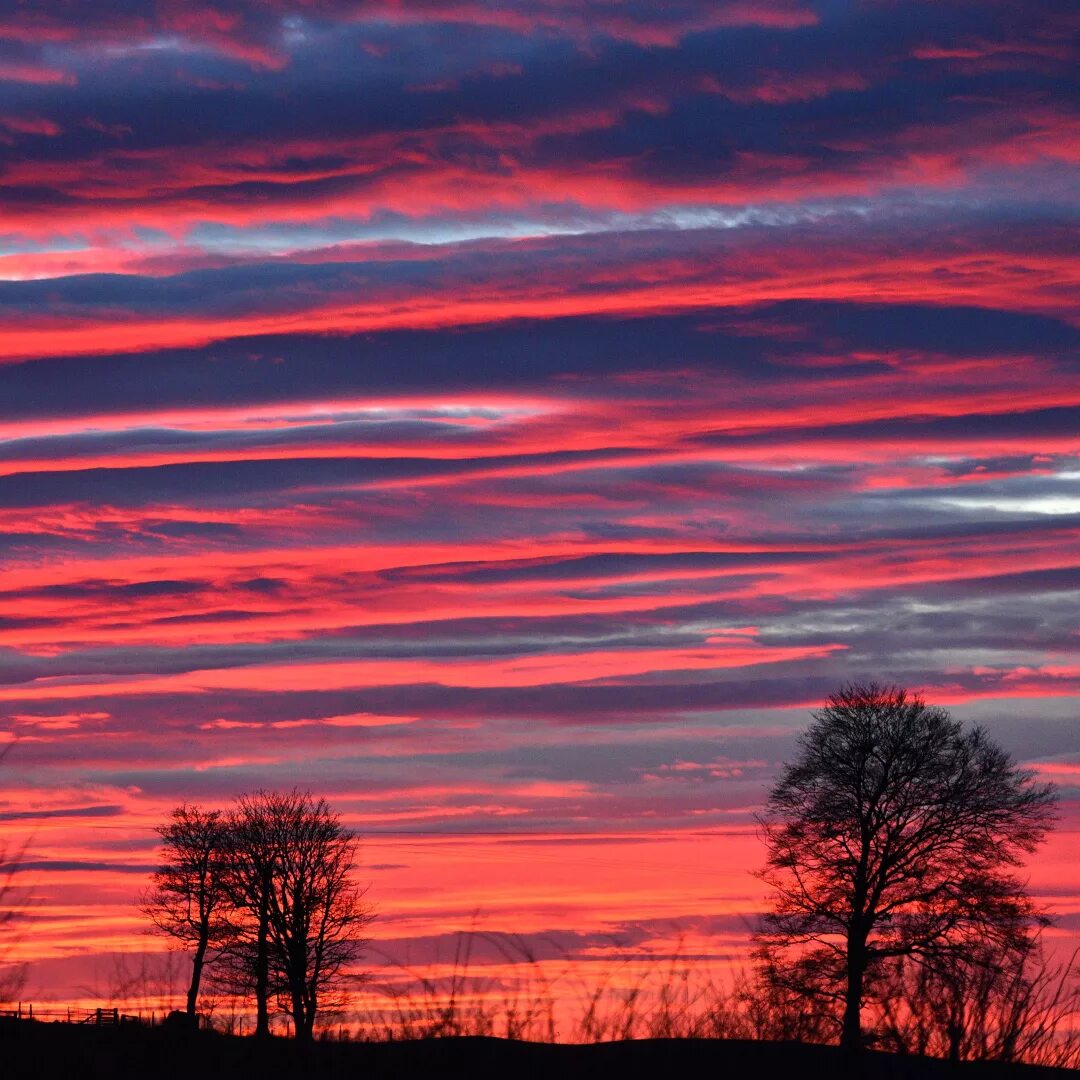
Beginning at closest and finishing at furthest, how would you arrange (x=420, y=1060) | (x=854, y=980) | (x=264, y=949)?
(x=420, y=1060) < (x=854, y=980) < (x=264, y=949)

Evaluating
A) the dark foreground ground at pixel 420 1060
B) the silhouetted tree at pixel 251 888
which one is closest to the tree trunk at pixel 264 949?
the silhouetted tree at pixel 251 888

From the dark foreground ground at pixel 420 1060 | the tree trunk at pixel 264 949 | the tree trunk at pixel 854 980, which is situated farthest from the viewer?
the tree trunk at pixel 264 949

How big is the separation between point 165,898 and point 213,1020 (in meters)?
41.2

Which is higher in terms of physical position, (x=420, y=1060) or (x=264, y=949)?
(x=264, y=949)

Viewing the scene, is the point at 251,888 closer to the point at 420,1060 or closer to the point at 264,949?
the point at 264,949

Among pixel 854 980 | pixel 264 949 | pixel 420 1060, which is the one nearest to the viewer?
pixel 420 1060

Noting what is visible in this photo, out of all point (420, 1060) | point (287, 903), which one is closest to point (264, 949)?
point (287, 903)

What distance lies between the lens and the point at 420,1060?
33.4 feet

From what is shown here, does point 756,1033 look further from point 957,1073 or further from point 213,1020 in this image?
point 213,1020

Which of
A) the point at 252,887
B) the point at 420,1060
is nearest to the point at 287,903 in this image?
the point at 252,887

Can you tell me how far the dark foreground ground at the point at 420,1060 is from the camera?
996cm

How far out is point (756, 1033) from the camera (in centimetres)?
1130

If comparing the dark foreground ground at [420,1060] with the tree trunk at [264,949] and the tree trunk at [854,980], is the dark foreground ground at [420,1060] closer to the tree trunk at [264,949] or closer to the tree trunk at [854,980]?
the tree trunk at [854,980]

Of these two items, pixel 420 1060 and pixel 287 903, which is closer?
pixel 420 1060
